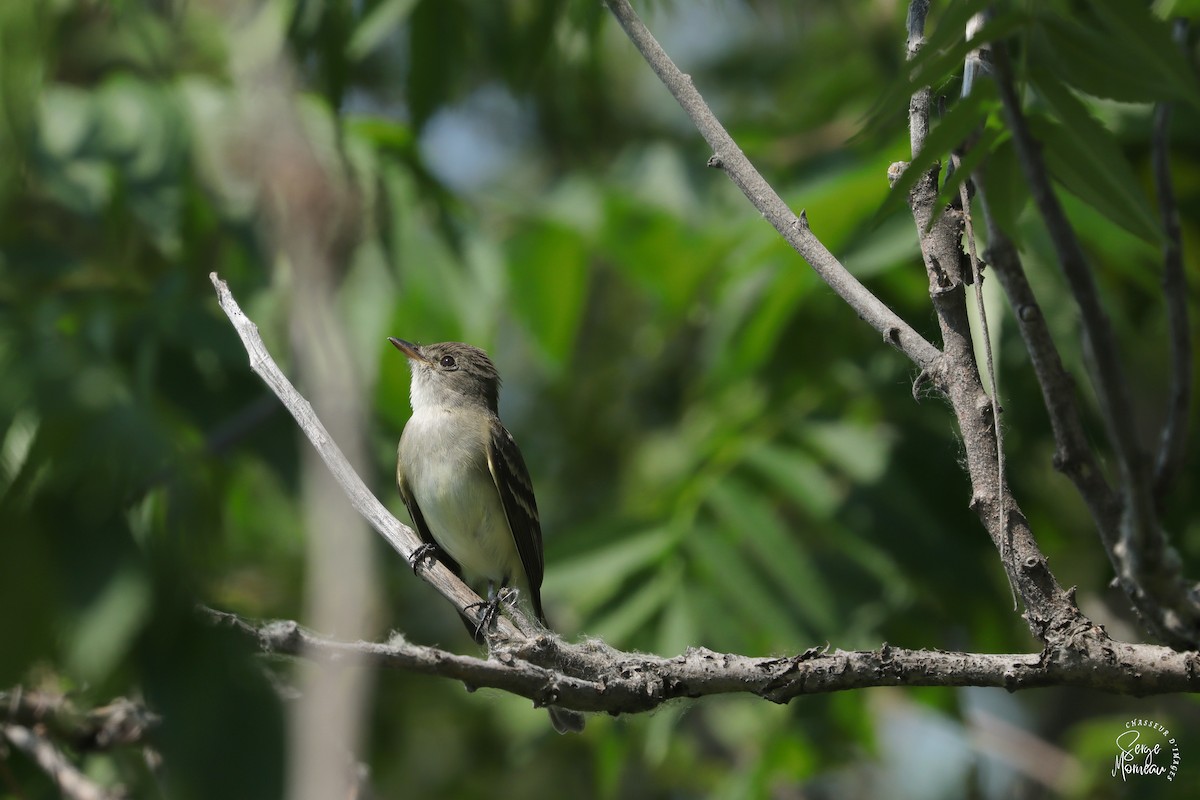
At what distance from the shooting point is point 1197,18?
4832mm

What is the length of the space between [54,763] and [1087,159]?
3384mm

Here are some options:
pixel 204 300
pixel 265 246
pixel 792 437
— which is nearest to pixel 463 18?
pixel 265 246

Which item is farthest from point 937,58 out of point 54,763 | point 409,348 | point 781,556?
point 409,348

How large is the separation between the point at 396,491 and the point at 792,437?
217 centimetres

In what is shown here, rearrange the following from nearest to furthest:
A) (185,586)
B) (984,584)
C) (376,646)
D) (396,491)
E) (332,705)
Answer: (332,705)
(376,646)
(185,586)
(984,584)
(396,491)

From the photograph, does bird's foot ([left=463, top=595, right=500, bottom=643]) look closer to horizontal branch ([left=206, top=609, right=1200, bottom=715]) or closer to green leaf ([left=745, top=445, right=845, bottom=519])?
horizontal branch ([left=206, top=609, right=1200, bottom=715])

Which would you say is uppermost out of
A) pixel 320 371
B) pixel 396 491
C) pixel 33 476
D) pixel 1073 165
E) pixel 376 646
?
pixel 396 491

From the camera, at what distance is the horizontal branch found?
2.25m

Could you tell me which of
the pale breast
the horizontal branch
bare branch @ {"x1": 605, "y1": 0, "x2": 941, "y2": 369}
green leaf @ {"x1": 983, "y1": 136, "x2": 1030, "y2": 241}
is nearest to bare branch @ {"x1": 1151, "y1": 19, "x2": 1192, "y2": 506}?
green leaf @ {"x1": 983, "y1": 136, "x2": 1030, "y2": 241}

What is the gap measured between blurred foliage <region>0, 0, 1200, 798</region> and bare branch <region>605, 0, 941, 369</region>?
465 mm

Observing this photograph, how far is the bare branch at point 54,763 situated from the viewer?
3678mm

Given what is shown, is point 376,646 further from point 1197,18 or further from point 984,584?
→ point 1197,18
